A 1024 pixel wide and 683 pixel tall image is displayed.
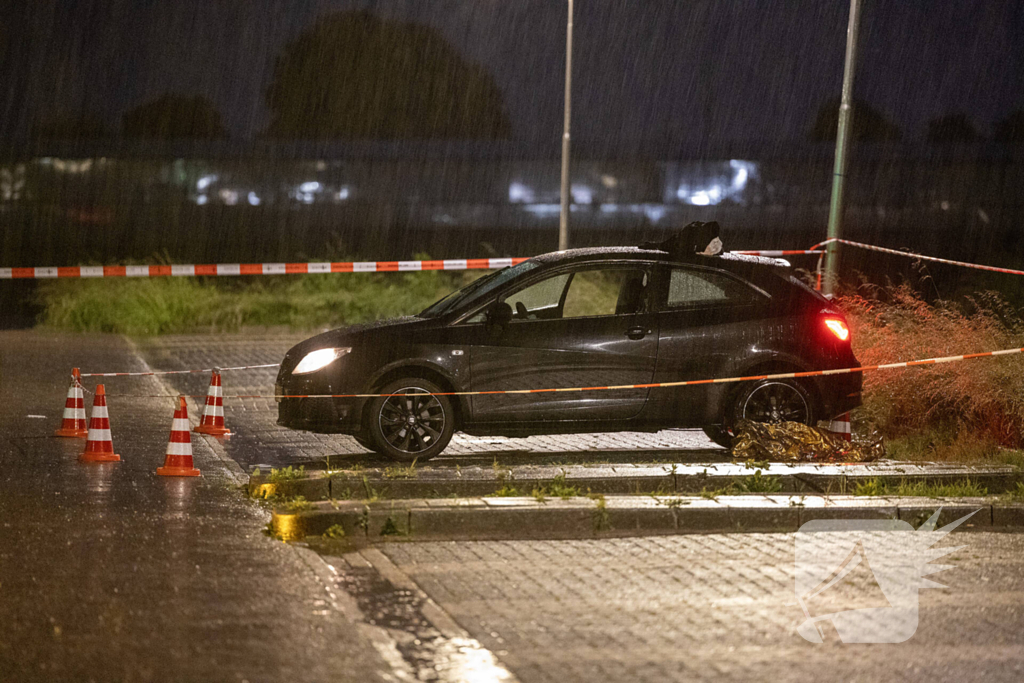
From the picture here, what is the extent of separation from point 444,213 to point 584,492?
39.5 meters

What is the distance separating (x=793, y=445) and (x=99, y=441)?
17.9 ft

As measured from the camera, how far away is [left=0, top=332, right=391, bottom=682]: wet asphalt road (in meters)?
4.93

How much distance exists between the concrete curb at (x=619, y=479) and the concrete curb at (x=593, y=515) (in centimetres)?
40

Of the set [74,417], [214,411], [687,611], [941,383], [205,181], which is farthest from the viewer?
[205,181]

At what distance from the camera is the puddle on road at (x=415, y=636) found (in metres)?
4.84

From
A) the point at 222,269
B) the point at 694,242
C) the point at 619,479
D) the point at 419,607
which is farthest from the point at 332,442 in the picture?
the point at 222,269

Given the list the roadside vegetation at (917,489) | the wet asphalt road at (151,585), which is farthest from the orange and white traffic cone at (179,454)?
the roadside vegetation at (917,489)

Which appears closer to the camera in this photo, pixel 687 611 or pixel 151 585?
pixel 687 611

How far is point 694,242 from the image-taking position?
9945 mm

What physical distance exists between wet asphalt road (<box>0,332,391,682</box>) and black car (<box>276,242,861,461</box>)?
125 cm

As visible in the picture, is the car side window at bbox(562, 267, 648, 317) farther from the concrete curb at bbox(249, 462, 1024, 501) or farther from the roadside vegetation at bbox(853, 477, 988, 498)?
the roadside vegetation at bbox(853, 477, 988, 498)

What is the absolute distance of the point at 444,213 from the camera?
46.9m

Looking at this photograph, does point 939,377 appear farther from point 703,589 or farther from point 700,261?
point 703,589

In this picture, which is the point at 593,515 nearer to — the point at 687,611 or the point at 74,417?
the point at 687,611
